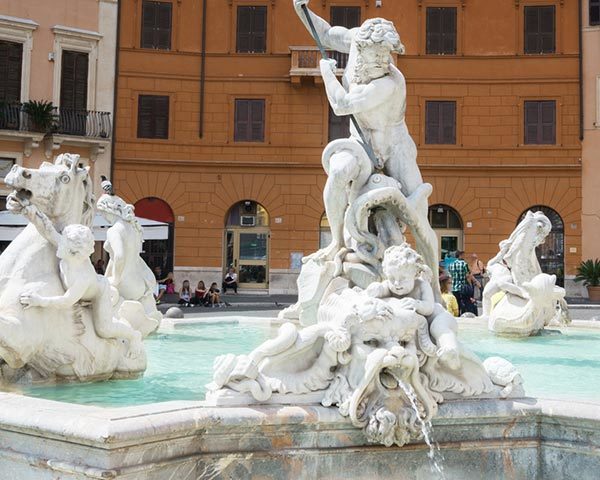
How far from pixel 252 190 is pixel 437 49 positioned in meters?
7.78

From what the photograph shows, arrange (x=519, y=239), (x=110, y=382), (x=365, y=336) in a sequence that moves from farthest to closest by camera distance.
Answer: (x=519, y=239)
(x=110, y=382)
(x=365, y=336)

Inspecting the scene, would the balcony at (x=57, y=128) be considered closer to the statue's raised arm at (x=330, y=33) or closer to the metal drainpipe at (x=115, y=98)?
the metal drainpipe at (x=115, y=98)

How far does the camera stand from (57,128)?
84.2 feet

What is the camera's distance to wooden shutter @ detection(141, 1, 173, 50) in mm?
27438

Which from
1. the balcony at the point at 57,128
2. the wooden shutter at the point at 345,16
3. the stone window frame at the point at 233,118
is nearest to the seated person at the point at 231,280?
the stone window frame at the point at 233,118

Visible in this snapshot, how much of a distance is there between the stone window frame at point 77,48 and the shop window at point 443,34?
1091 centimetres

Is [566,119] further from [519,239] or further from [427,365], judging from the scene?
[427,365]

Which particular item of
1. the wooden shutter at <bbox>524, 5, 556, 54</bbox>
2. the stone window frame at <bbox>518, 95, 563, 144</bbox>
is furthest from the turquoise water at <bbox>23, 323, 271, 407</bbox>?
the wooden shutter at <bbox>524, 5, 556, 54</bbox>

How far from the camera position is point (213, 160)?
2728 centimetres

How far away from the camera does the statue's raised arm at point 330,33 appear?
674 centimetres

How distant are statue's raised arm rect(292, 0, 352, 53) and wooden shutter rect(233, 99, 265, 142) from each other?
20.6 meters

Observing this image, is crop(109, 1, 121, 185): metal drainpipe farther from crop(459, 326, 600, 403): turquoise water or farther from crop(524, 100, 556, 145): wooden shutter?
crop(459, 326, 600, 403): turquoise water

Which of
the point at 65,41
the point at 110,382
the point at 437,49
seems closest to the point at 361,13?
the point at 437,49

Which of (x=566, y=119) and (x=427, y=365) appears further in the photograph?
(x=566, y=119)
